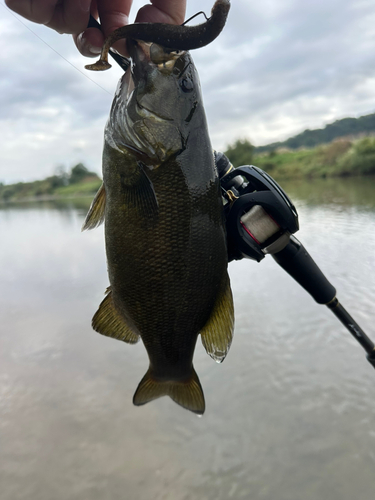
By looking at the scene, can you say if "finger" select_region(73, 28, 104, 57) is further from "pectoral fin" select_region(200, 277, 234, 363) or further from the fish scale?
"pectoral fin" select_region(200, 277, 234, 363)

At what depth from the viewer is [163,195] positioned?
4.39 feet

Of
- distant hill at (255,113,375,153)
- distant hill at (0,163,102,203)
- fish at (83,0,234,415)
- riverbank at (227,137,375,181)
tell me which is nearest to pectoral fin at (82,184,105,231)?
fish at (83,0,234,415)

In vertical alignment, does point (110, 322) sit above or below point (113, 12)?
below

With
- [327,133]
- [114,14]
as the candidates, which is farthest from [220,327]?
[327,133]

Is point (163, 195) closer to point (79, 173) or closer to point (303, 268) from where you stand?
point (303, 268)

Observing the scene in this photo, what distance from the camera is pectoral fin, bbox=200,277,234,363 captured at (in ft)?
4.74

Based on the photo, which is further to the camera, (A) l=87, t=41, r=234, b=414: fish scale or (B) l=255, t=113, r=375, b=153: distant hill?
(B) l=255, t=113, r=375, b=153: distant hill

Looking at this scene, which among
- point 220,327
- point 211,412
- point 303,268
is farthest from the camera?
point 211,412

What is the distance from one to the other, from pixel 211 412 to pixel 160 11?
3273 millimetres

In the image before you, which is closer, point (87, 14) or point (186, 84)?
point (186, 84)

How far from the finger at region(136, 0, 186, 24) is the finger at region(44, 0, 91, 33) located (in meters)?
0.26

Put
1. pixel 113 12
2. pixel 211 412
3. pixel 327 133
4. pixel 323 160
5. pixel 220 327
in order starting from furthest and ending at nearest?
pixel 327 133 < pixel 323 160 < pixel 211 412 < pixel 113 12 < pixel 220 327

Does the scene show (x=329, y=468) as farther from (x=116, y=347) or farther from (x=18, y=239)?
(x=18, y=239)

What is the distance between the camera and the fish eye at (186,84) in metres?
1.38
